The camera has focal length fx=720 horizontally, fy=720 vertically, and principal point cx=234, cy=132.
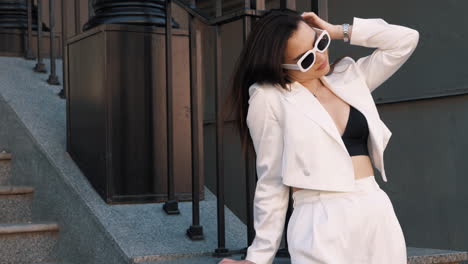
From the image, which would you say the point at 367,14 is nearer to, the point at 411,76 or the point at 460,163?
the point at 411,76

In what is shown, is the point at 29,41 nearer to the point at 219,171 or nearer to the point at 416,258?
the point at 219,171

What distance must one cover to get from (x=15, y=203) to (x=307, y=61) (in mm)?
2289

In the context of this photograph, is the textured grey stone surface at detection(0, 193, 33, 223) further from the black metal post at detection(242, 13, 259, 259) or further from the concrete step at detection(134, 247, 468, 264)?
the black metal post at detection(242, 13, 259, 259)

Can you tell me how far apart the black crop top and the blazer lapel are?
2 centimetres

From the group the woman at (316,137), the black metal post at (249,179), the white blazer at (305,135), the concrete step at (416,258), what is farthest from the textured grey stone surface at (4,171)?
the white blazer at (305,135)

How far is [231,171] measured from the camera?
10.0 m

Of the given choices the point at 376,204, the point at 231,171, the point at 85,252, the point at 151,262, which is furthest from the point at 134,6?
the point at 231,171

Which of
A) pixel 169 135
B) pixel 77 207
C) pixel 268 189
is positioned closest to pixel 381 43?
pixel 268 189

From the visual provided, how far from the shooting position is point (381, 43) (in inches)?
90.0

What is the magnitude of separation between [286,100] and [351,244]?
452 millimetres

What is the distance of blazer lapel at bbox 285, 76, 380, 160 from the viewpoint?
6.65 ft

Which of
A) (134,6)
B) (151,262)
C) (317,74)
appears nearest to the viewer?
(317,74)

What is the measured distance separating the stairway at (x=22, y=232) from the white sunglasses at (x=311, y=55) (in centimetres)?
188

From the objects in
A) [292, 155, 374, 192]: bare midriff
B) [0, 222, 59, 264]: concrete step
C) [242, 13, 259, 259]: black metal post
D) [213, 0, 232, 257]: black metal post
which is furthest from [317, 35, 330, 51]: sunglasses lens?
[0, 222, 59, 264]: concrete step
